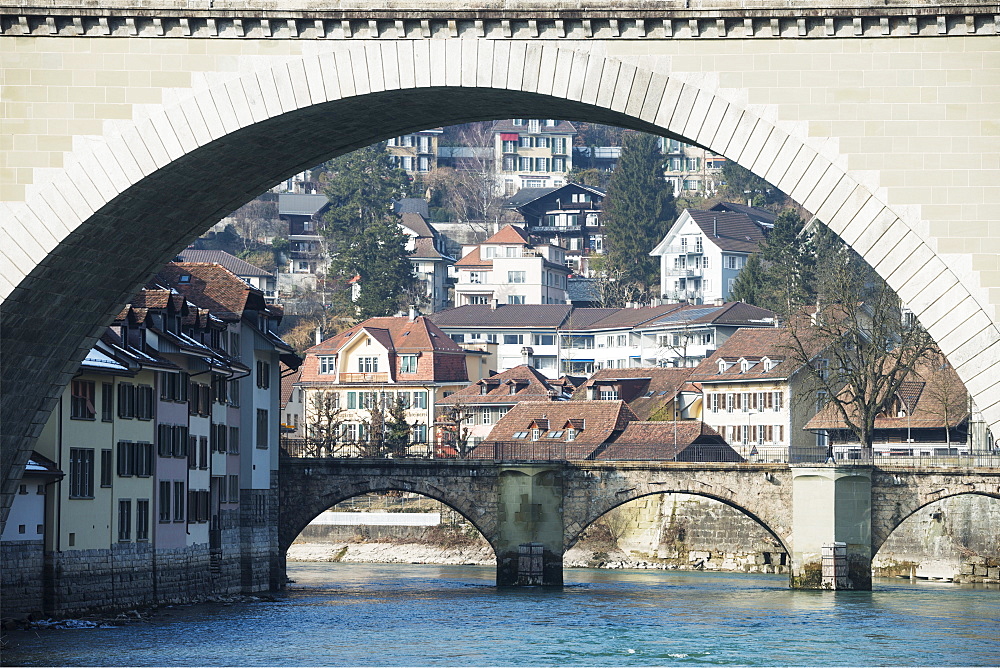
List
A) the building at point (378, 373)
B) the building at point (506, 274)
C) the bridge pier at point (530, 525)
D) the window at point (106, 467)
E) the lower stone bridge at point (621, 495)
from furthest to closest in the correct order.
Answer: the building at point (506, 274) < the building at point (378, 373) < the bridge pier at point (530, 525) < the lower stone bridge at point (621, 495) < the window at point (106, 467)

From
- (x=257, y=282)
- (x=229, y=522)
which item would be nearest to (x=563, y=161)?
(x=257, y=282)

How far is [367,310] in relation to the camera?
104 metres

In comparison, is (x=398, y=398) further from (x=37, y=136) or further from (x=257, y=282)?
(x=37, y=136)

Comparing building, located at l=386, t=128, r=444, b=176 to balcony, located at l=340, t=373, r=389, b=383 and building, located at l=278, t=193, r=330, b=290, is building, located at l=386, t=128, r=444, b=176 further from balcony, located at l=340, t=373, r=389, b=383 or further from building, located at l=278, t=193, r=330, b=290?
balcony, located at l=340, t=373, r=389, b=383

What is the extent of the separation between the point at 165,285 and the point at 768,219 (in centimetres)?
8256

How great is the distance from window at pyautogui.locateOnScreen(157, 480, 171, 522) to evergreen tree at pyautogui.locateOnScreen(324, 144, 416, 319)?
59317mm

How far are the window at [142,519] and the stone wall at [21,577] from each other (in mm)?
5327

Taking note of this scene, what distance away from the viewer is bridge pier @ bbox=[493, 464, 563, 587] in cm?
5678

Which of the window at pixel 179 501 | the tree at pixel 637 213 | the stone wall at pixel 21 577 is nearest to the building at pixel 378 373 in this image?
the tree at pixel 637 213

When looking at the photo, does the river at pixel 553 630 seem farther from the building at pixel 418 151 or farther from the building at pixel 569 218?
the building at pixel 418 151

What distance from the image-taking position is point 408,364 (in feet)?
309

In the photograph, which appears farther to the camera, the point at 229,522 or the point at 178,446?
the point at 229,522

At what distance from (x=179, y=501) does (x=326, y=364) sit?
50558mm

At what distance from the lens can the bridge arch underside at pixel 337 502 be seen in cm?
5609
